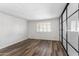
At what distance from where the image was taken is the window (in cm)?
865

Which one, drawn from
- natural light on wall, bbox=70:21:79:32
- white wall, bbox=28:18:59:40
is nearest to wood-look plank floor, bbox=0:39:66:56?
natural light on wall, bbox=70:21:79:32

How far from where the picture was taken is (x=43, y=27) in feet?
29.3

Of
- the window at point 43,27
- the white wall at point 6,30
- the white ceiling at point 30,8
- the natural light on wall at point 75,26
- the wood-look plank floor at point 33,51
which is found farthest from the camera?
the window at point 43,27

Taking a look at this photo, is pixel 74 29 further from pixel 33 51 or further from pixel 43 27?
pixel 43 27

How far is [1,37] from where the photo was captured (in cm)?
487

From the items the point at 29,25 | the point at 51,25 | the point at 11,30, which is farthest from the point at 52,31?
the point at 11,30

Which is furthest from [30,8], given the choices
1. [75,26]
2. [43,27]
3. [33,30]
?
[33,30]

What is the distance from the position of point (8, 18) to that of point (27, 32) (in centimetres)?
411

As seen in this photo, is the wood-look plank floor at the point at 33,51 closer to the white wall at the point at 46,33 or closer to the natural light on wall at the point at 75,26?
the natural light on wall at the point at 75,26

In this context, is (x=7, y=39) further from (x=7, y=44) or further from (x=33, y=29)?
(x=33, y=29)

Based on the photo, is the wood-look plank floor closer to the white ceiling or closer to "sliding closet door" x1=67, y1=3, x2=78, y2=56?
"sliding closet door" x1=67, y1=3, x2=78, y2=56

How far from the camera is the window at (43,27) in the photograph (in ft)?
28.4

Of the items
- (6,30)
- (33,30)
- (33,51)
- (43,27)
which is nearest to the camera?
(33,51)

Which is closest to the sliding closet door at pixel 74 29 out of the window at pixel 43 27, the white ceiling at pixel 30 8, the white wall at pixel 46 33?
the white ceiling at pixel 30 8
